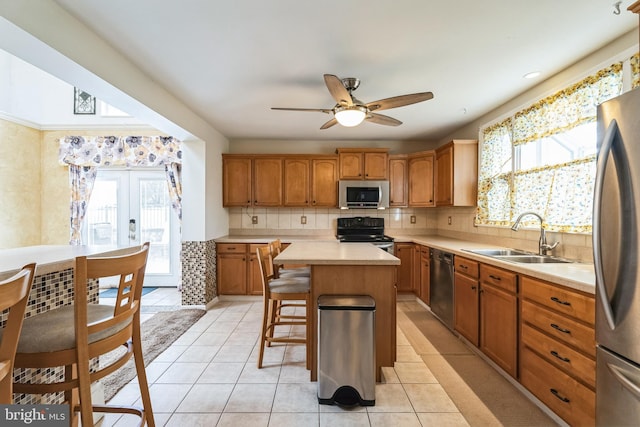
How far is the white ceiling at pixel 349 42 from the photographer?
1716mm

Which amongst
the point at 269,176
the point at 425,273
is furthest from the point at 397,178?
the point at 269,176

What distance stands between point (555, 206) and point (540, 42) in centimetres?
130

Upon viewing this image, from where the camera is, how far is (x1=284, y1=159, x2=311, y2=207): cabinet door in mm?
4531

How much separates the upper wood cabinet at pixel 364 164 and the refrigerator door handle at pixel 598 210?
10.8ft

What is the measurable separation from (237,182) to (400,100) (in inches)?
119

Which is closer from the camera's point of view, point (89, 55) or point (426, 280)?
point (89, 55)

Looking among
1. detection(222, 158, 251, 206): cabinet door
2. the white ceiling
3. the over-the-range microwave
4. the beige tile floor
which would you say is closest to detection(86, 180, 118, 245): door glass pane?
detection(222, 158, 251, 206): cabinet door

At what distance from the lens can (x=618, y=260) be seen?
3.87 feet

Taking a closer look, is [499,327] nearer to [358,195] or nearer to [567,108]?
[567,108]

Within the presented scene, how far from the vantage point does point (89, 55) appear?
190 centimetres

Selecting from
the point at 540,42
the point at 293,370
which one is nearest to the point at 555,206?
the point at 540,42

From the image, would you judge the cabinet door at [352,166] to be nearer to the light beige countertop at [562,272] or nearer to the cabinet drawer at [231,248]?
the cabinet drawer at [231,248]

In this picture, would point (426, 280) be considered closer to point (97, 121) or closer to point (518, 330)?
point (518, 330)

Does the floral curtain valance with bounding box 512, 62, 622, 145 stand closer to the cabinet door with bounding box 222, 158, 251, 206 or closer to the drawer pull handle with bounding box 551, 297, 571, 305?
the drawer pull handle with bounding box 551, 297, 571, 305
